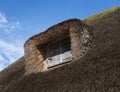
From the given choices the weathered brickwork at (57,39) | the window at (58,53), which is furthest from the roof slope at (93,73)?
the window at (58,53)

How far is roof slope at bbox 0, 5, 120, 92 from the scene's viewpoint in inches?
300

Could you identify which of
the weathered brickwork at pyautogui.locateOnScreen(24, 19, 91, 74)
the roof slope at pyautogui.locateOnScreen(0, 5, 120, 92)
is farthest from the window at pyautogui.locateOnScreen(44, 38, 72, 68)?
the roof slope at pyautogui.locateOnScreen(0, 5, 120, 92)

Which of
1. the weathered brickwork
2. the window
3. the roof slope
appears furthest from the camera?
the window

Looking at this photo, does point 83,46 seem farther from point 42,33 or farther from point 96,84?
point 96,84

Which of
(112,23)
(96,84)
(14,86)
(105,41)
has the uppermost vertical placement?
(112,23)

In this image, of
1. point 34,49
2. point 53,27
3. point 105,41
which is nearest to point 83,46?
point 105,41

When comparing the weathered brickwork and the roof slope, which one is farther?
the weathered brickwork

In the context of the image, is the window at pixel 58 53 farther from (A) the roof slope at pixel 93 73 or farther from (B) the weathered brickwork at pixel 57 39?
(A) the roof slope at pixel 93 73

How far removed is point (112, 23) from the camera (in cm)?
1128

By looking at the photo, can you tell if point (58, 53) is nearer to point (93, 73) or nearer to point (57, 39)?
point (57, 39)

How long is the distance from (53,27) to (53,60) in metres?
1.30

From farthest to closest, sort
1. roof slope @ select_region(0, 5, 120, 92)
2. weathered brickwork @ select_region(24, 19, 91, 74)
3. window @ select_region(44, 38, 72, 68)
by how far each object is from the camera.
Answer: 1. window @ select_region(44, 38, 72, 68)
2. weathered brickwork @ select_region(24, 19, 91, 74)
3. roof slope @ select_region(0, 5, 120, 92)

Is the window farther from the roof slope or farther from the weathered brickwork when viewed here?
the roof slope

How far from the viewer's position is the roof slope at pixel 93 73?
762 centimetres
